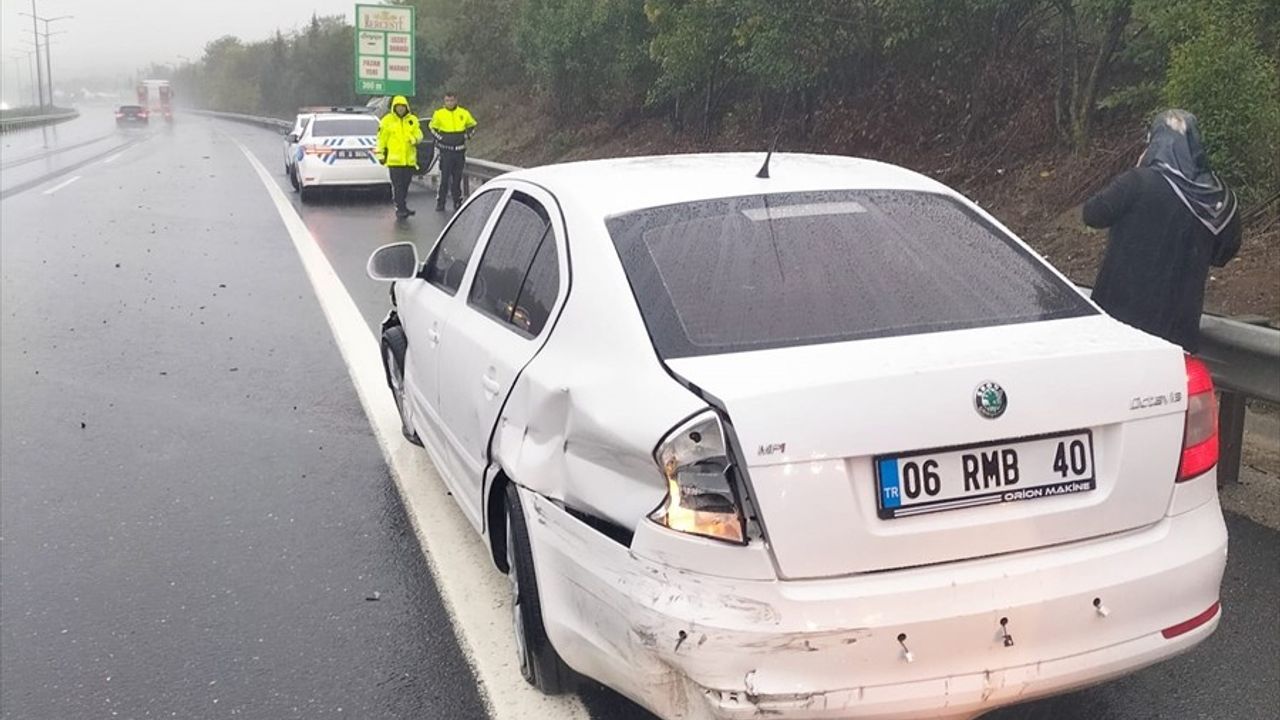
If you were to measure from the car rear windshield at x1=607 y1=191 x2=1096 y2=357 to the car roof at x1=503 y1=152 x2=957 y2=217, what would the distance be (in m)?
0.07

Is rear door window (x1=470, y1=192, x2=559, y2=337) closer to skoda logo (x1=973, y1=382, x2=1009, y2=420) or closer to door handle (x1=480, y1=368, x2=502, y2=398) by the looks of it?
door handle (x1=480, y1=368, x2=502, y2=398)

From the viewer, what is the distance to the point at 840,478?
2639mm

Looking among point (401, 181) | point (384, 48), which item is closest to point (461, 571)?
point (401, 181)

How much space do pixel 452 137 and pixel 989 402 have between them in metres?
16.4

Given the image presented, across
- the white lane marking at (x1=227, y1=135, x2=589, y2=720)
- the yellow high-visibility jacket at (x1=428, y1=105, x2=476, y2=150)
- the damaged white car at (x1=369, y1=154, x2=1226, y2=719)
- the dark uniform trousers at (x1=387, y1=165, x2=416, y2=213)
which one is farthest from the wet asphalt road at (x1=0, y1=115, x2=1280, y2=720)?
the yellow high-visibility jacket at (x1=428, y1=105, x2=476, y2=150)

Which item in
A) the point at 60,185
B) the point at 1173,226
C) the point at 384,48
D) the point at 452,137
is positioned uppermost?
the point at 384,48

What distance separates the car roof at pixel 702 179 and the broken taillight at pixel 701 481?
3.44ft

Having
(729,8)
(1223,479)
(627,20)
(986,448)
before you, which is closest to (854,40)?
(729,8)

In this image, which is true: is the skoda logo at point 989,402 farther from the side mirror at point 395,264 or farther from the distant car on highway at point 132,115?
the distant car on highway at point 132,115

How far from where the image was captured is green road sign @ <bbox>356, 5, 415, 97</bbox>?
34.5 m

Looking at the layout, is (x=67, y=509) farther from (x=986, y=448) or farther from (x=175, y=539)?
(x=986, y=448)

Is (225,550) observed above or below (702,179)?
below

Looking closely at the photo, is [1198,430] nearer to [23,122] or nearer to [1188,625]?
[1188,625]

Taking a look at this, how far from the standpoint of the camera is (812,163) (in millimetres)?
4039
